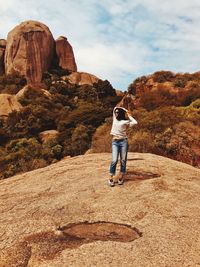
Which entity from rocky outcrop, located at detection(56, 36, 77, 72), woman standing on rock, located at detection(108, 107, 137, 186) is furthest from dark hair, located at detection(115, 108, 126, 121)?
rocky outcrop, located at detection(56, 36, 77, 72)

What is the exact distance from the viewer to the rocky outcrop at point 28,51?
73188 mm

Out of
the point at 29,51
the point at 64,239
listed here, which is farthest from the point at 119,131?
the point at 29,51

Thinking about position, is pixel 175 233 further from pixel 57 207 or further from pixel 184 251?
pixel 57 207

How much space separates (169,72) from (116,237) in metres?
42.7

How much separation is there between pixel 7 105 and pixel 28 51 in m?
23.7

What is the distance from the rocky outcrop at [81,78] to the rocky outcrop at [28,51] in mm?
5150

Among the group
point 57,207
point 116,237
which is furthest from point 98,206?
point 116,237

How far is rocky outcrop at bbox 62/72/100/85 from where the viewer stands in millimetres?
72938

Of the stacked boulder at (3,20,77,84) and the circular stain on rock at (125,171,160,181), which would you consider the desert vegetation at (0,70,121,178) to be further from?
the circular stain on rock at (125,171,160,181)

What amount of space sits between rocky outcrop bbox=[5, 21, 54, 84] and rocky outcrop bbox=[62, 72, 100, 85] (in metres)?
5.15

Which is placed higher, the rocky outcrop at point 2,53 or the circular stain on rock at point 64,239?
the rocky outcrop at point 2,53

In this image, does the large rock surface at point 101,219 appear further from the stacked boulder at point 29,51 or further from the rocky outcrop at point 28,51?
the rocky outcrop at point 28,51

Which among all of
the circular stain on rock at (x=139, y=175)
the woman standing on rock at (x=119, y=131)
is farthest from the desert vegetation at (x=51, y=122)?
the woman standing on rock at (x=119, y=131)

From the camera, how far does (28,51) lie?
73125 millimetres
